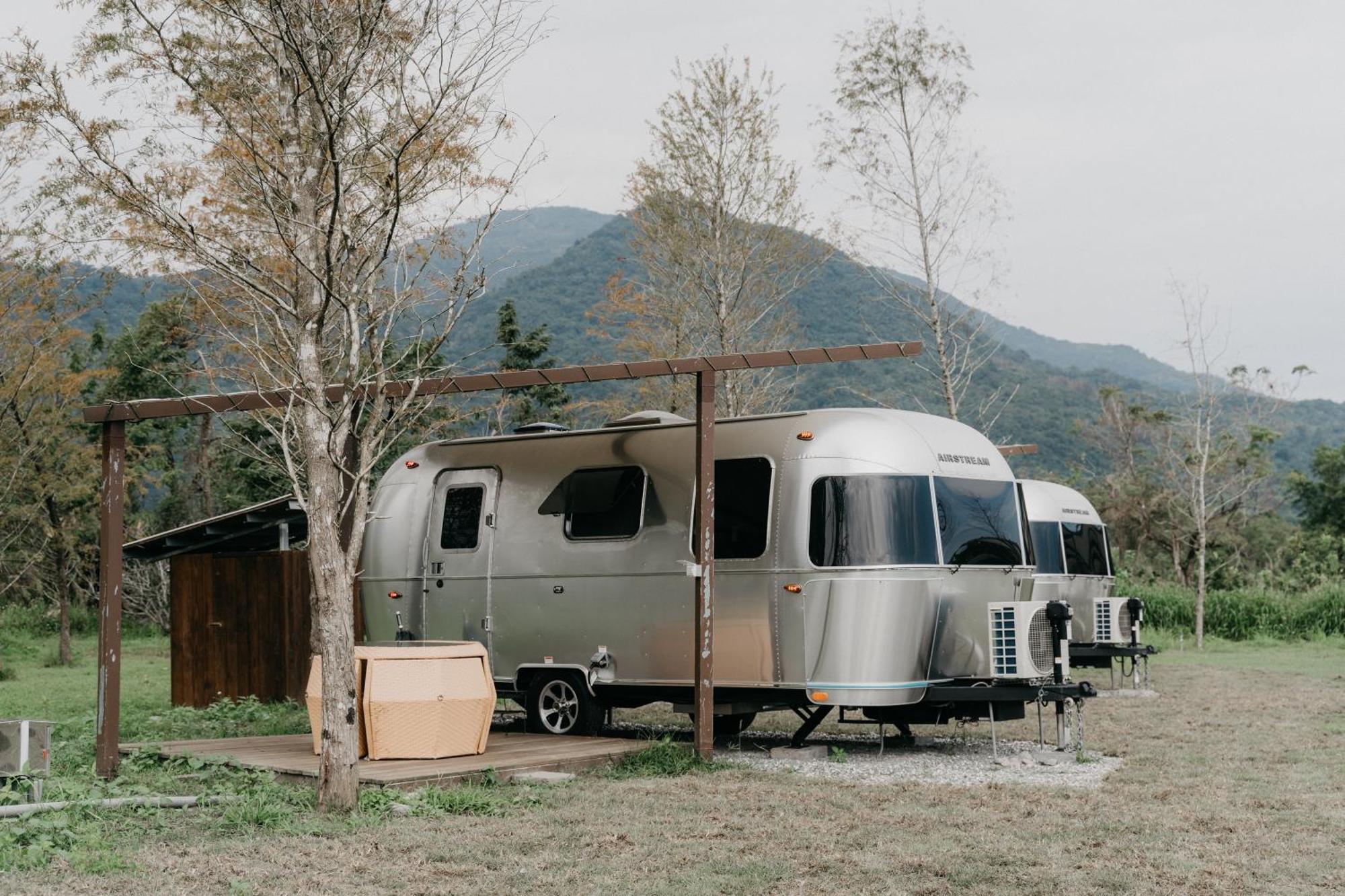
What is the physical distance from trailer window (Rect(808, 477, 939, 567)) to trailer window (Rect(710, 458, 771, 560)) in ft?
1.44

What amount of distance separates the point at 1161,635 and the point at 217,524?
17230mm

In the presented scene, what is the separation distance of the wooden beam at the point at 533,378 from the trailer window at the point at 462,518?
7.29 feet

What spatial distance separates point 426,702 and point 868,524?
3420mm

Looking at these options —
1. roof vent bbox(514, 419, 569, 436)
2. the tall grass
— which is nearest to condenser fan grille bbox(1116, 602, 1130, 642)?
roof vent bbox(514, 419, 569, 436)

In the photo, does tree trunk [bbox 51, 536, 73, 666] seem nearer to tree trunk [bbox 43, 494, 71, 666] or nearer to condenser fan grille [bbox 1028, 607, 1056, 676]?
tree trunk [bbox 43, 494, 71, 666]

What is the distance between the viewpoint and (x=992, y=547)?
447 inches

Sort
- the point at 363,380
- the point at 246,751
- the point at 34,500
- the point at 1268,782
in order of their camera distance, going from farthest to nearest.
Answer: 1. the point at 34,500
2. the point at 246,751
3. the point at 1268,782
4. the point at 363,380

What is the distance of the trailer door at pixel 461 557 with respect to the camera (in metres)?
12.7

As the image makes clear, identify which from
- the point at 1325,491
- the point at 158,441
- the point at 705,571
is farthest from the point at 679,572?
the point at 1325,491

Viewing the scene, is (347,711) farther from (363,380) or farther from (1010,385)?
(1010,385)

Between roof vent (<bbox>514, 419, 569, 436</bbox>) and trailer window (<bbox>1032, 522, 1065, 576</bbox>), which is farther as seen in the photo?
trailer window (<bbox>1032, 522, 1065, 576</bbox>)

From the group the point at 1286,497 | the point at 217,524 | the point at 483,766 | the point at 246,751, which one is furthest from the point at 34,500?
the point at 1286,497

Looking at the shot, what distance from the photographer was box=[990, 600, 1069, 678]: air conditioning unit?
1070 cm

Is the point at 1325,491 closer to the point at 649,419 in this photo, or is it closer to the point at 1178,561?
the point at 1178,561
